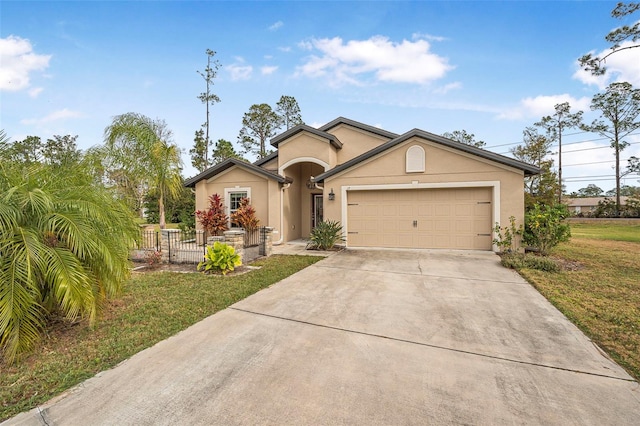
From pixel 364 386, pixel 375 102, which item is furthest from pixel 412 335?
Result: pixel 375 102

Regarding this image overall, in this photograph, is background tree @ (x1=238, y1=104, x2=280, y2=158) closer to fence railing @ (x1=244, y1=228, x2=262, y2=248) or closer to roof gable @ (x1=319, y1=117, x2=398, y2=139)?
roof gable @ (x1=319, y1=117, x2=398, y2=139)

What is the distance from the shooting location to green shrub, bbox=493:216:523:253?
927cm

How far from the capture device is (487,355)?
3197 millimetres

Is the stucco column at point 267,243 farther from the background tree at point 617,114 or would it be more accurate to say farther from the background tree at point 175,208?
the background tree at point 617,114

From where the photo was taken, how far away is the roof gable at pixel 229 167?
1224 cm

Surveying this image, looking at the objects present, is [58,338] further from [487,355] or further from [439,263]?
[439,263]

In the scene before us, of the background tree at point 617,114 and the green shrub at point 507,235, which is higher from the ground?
the background tree at point 617,114

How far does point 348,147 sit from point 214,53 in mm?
15545

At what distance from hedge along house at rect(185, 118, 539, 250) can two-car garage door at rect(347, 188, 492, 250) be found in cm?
3

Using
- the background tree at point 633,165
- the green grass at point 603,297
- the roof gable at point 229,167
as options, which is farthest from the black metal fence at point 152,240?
the background tree at point 633,165

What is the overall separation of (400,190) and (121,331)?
9328mm

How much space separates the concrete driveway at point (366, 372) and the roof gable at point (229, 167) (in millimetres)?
7995

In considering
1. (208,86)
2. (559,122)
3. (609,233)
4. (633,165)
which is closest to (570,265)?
(609,233)

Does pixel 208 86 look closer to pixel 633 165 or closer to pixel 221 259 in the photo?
pixel 221 259
